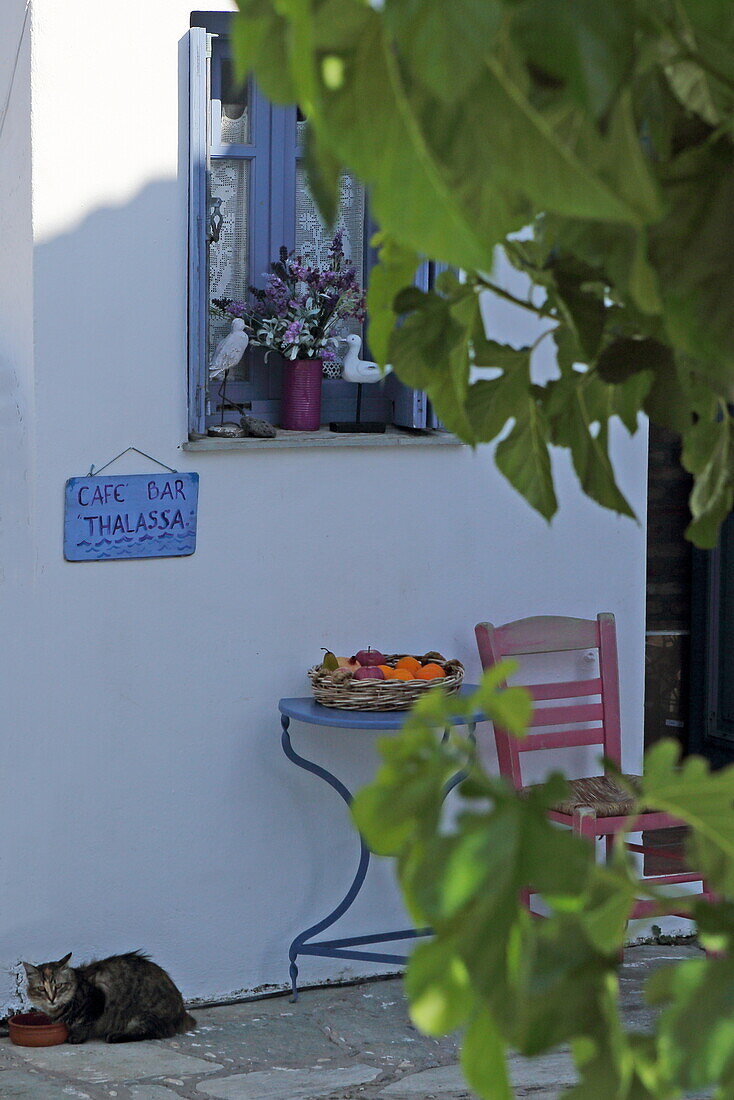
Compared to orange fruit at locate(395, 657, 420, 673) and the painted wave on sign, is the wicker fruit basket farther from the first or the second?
the painted wave on sign

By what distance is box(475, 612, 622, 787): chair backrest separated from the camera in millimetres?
3830

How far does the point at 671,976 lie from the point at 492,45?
0.23 m

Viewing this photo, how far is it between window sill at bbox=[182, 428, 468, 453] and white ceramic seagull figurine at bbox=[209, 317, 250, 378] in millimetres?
190

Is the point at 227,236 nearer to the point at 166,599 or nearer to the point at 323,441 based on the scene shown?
the point at 323,441

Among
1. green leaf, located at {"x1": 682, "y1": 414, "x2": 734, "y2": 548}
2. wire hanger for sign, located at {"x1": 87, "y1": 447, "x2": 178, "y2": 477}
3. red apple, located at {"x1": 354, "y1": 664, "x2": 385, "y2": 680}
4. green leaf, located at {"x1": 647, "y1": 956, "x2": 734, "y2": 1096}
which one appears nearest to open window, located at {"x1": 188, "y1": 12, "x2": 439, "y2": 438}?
wire hanger for sign, located at {"x1": 87, "y1": 447, "x2": 178, "y2": 477}

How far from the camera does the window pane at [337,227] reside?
377 centimetres

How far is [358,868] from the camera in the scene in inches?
147

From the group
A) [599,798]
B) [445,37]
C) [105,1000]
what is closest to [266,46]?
[445,37]

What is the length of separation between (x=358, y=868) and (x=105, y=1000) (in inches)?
29.6

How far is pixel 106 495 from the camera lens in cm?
348

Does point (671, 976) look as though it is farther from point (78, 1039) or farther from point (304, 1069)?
point (78, 1039)

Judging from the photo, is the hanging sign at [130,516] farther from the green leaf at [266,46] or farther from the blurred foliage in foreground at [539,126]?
the green leaf at [266,46]

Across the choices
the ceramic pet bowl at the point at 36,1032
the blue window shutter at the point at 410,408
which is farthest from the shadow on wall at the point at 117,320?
the ceramic pet bowl at the point at 36,1032

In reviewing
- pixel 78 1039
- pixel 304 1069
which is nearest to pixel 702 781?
pixel 304 1069
